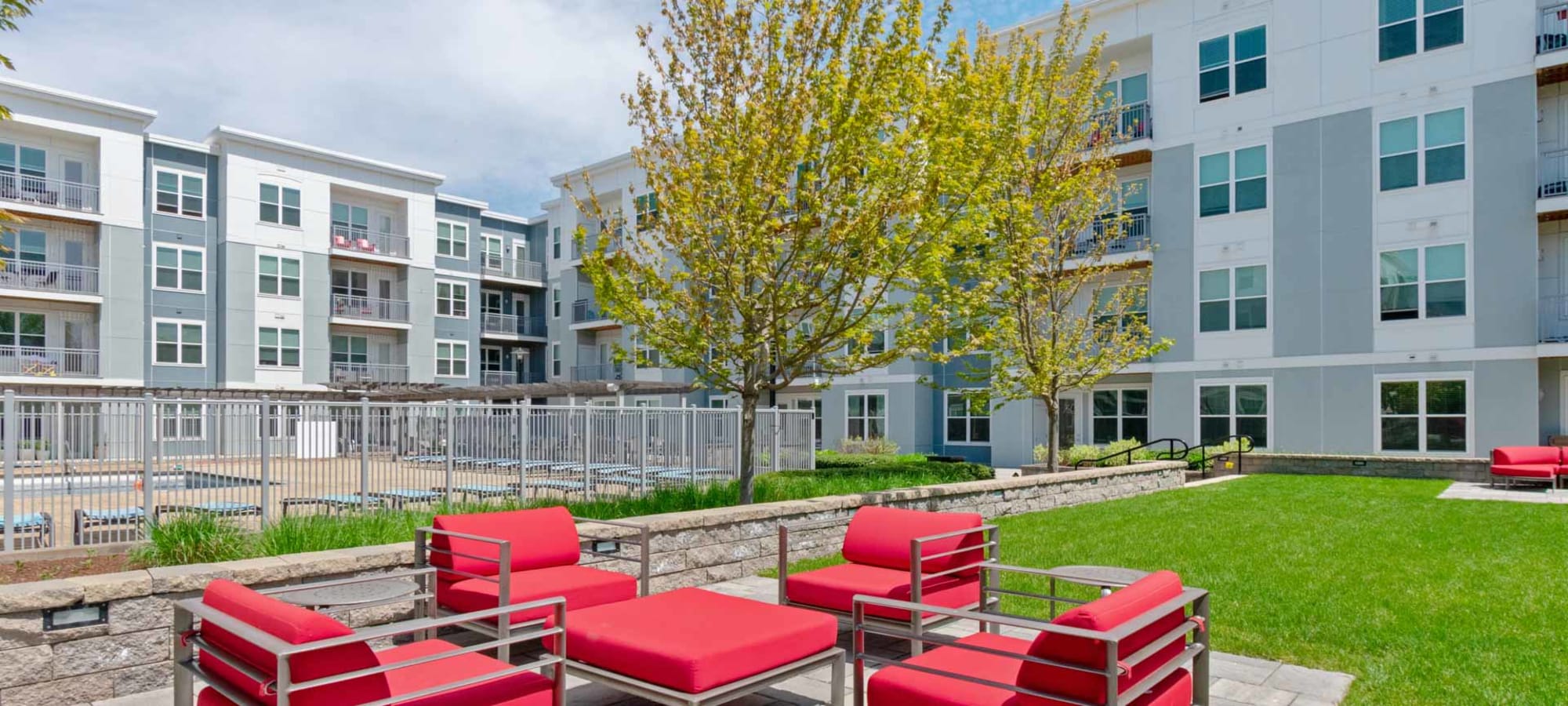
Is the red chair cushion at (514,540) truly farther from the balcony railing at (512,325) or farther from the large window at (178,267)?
the balcony railing at (512,325)

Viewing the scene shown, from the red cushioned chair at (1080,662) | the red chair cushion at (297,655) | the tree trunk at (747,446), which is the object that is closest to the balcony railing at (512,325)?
the tree trunk at (747,446)

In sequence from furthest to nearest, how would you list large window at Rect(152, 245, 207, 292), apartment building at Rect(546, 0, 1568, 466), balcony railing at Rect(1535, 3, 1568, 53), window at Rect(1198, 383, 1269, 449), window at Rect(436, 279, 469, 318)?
window at Rect(436, 279, 469, 318), large window at Rect(152, 245, 207, 292), window at Rect(1198, 383, 1269, 449), apartment building at Rect(546, 0, 1568, 466), balcony railing at Rect(1535, 3, 1568, 53)

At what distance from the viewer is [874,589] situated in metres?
6.08

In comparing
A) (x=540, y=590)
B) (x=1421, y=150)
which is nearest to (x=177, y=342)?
(x=540, y=590)

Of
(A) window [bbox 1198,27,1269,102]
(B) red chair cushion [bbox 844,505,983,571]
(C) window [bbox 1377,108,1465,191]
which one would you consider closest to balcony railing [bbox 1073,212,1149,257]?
(A) window [bbox 1198,27,1269,102]

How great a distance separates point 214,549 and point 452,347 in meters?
36.4

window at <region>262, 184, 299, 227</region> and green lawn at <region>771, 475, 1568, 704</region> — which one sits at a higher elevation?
window at <region>262, 184, 299, 227</region>

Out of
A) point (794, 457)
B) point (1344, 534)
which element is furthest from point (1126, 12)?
point (1344, 534)

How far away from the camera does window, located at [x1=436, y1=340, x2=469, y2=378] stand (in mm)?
40688

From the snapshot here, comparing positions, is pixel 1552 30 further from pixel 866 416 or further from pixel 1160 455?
pixel 866 416

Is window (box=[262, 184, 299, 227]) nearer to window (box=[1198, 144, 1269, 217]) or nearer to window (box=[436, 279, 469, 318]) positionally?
window (box=[436, 279, 469, 318])

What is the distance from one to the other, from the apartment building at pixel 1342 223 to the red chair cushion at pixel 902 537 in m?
10.9

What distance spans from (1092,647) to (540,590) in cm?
367

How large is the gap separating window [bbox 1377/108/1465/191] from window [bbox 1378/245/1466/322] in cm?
170
